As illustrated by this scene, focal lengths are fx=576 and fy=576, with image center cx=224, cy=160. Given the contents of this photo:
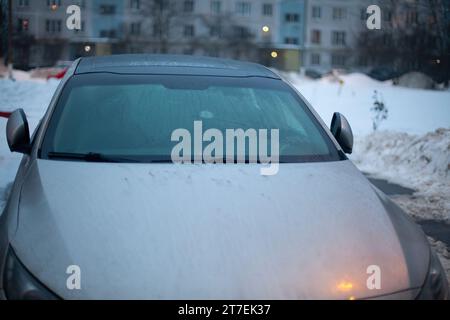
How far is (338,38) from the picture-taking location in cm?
4828

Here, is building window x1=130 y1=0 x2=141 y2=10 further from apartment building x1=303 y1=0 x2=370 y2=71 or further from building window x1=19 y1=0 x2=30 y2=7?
building window x1=19 y1=0 x2=30 y2=7

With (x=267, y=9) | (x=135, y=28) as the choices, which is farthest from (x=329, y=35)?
(x=135, y=28)

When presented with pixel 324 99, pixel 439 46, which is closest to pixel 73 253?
pixel 439 46

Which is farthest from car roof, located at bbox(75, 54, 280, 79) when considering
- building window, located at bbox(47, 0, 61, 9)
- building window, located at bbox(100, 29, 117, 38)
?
building window, located at bbox(100, 29, 117, 38)

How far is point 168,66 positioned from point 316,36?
4995cm

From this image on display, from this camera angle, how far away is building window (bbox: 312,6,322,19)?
1865 inches

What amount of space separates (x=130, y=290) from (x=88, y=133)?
1.38 meters

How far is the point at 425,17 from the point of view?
13.9m

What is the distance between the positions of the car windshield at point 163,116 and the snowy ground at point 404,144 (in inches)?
62.8

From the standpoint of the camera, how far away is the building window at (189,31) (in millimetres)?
42875

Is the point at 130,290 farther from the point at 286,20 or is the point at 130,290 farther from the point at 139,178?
the point at 286,20

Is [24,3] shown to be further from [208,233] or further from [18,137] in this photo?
[208,233]

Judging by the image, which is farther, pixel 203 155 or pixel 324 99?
pixel 324 99

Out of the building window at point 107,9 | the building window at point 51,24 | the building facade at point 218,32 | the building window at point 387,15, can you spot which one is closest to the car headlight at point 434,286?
the building window at point 387,15
